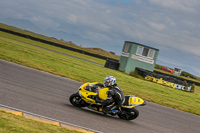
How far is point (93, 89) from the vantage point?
9.56 metres

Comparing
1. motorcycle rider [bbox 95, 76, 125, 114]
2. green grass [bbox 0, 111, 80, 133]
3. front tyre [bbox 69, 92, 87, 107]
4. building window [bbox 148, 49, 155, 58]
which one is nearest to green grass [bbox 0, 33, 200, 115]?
motorcycle rider [bbox 95, 76, 125, 114]

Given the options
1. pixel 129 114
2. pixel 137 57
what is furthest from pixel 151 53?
pixel 129 114

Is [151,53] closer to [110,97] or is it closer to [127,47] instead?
[127,47]

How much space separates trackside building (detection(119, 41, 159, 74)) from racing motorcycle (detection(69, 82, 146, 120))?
23.8m

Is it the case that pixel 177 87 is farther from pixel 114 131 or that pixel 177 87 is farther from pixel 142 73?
pixel 114 131

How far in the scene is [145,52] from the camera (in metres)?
34.5

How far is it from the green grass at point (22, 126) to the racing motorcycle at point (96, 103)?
3.17 metres

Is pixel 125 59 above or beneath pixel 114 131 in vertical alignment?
above

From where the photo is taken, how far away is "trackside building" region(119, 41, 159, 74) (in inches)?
1320

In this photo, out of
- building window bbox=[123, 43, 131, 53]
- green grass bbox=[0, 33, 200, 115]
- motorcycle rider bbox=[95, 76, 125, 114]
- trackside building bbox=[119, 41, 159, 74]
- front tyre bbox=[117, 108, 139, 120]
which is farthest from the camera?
building window bbox=[123, 43, 131, 53]

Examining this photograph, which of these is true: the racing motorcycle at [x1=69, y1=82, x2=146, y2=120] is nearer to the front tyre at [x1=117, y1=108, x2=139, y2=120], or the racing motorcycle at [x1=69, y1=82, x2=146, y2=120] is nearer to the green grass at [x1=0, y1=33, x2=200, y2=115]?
the front tyre at [x1=117, y1=108, x2=139, y2=120]

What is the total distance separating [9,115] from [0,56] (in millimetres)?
15027

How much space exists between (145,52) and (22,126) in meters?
30.0

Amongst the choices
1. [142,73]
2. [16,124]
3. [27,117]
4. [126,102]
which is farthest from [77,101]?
[142,73]
